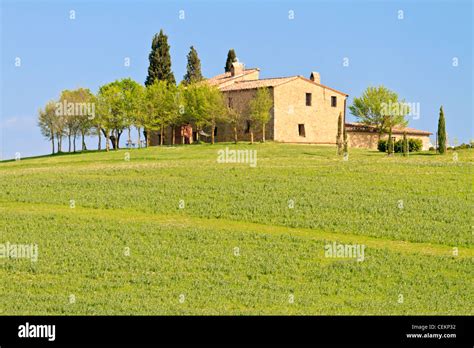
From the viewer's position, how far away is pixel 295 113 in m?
92.9

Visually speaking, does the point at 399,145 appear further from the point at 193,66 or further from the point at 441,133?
the point at 193,66

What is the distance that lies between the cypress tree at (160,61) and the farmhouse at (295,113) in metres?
8.32

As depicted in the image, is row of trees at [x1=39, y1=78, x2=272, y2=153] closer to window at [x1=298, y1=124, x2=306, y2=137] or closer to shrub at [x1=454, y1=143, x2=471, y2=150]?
window at [x1=298, y1=124, x2=306, y2=137]

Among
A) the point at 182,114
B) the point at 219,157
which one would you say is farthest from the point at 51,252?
the point at 182,114

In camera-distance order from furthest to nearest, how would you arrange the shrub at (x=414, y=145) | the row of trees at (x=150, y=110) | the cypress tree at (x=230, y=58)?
the cypress tree at (x=230, y=58), the row of trees at (x=150, y=110), the shrub at (x=414, y=145)

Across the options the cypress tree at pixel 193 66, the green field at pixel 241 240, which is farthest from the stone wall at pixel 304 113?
the green field at pixel 241 240

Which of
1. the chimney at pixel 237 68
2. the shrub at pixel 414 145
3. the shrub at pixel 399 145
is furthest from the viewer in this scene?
the chimney at pixel 237 68

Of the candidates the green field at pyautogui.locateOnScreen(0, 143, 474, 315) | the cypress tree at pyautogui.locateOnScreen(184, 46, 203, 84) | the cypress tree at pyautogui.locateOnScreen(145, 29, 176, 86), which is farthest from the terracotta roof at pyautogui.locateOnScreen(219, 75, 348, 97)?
the green field at pyautogui.locateOnScreen(0, 143, 474, 315)

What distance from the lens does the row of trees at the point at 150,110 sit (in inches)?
3585

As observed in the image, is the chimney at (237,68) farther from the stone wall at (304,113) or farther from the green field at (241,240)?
the green field at (241,240)

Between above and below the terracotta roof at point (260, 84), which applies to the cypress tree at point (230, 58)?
above

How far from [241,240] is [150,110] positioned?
64905 millimetres

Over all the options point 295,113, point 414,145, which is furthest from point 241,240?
point 295,113

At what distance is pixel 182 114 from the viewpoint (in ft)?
311
